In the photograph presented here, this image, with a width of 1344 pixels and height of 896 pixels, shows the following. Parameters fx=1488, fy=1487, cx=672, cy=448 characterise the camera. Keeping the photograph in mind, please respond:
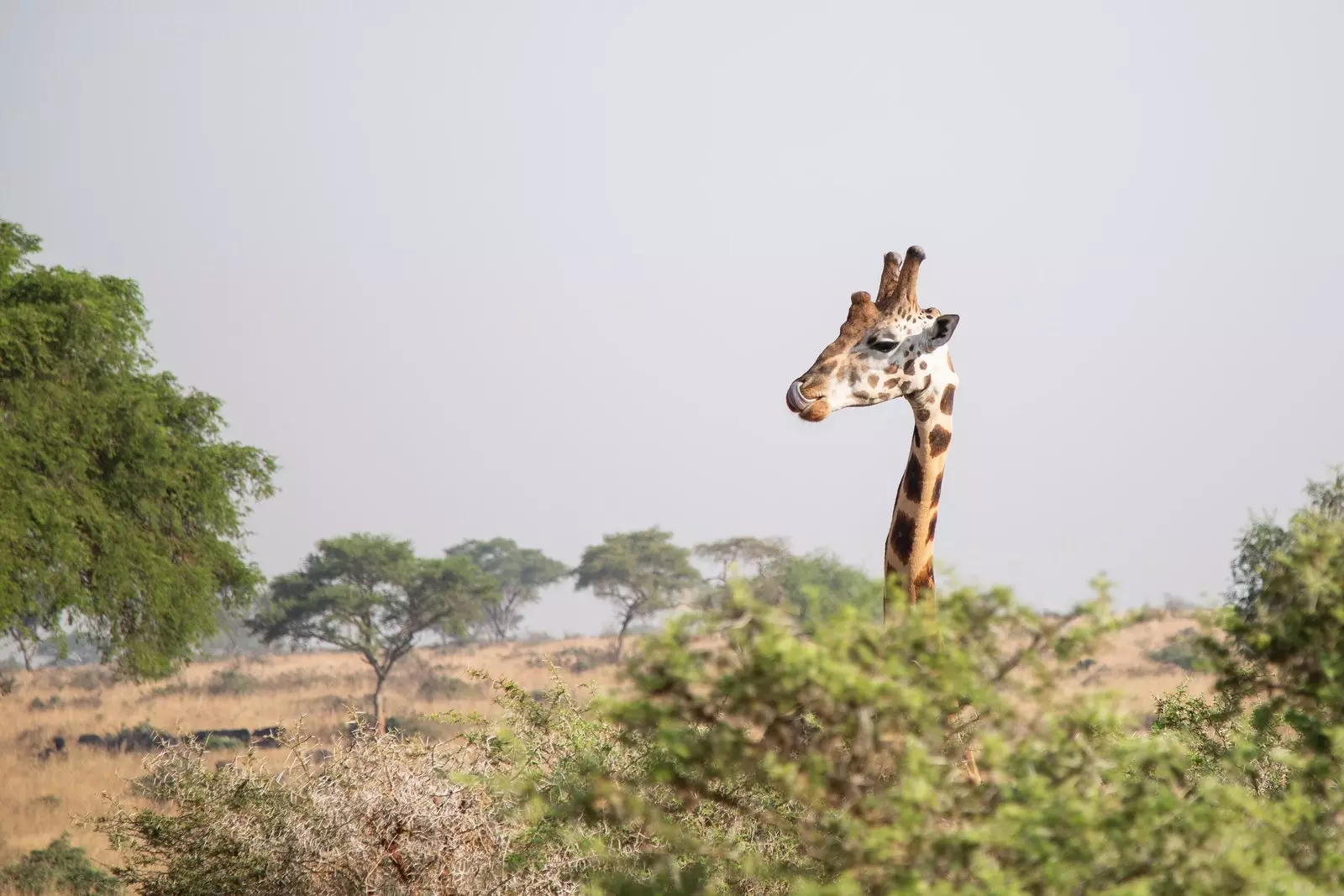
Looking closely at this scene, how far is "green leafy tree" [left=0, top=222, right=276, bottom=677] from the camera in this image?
18469mm

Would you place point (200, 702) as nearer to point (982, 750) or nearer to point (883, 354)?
point (883, 354)

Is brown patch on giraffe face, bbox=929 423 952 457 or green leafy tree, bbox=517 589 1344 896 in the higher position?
brown patch on giraffe face, bbox=929 423 952 457

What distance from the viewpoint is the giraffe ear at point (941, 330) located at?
819 cm

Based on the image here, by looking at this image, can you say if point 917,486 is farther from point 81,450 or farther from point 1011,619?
point 81,450

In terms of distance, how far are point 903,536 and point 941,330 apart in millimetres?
1159

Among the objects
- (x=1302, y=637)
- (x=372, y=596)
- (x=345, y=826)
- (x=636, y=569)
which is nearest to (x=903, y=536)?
(x=1302, y=637)

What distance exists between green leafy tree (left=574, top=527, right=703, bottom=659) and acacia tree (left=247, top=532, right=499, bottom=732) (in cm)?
1458

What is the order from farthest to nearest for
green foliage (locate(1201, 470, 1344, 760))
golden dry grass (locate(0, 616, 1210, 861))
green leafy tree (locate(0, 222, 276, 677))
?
golden dry grass (locate(0, 616, 1210, 861)) → green leafy tree (locate(0, 222, 276, 677)) → green foliage (locate(1201, 470, 1344, 760))

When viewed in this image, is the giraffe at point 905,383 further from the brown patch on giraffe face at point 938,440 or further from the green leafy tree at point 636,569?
the green leafy tree at point 636,569

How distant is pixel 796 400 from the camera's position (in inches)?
316

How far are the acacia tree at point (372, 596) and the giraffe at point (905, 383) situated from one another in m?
31.9

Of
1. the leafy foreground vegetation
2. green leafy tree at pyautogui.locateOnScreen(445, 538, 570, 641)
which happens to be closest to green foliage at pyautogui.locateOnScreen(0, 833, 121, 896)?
the leafy foreground vegetation

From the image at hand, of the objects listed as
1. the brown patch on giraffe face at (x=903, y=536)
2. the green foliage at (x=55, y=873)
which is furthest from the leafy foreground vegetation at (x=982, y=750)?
the green foliage at (x=55, y=873)

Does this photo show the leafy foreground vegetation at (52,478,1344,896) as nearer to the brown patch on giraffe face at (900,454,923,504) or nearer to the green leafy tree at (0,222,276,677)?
the brown patch on giraffe face at (900,454,923,504)
